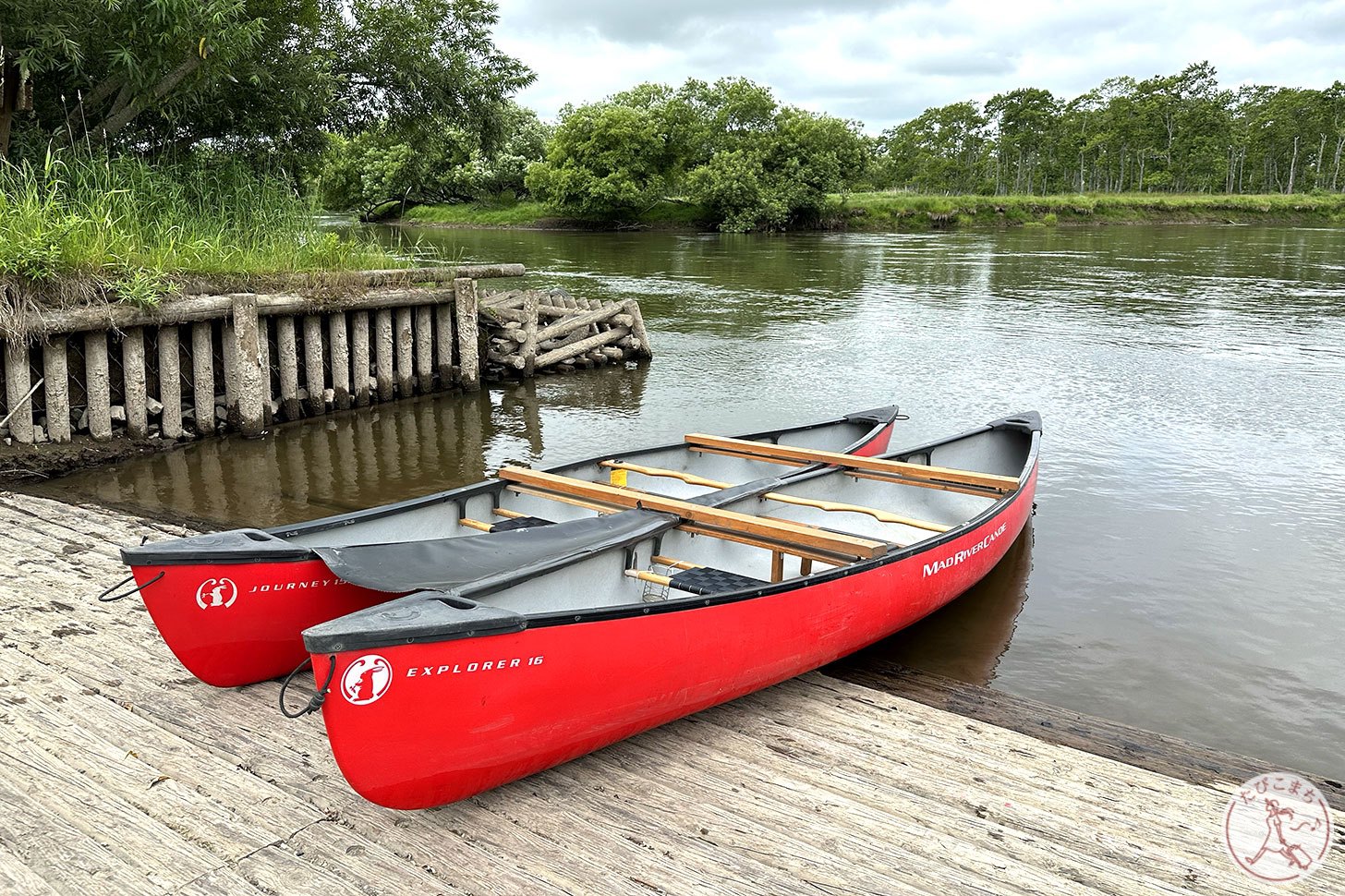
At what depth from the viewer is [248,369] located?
431 inches

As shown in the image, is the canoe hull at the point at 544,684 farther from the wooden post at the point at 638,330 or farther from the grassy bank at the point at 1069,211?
the grassy bank at the point at 1069,211

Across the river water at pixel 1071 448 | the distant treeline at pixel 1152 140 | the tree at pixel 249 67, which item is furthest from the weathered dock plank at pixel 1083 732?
the distant treeline at pixel 1152 140

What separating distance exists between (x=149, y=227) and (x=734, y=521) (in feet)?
29.3

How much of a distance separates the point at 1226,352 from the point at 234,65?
17022 mm

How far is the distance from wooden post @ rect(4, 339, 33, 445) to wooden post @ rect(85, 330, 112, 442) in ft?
1.68

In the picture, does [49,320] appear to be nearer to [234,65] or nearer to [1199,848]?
[234,65]

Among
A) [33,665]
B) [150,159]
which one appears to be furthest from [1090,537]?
[150,159]

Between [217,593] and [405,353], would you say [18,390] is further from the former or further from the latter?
[217,593]

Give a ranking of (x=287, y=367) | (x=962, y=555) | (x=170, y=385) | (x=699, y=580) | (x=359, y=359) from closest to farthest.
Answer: (x=699, y=580) < (x=962, y=555) < (x=170, y=385) < (x=287, y=367) < (x=359, y=359)

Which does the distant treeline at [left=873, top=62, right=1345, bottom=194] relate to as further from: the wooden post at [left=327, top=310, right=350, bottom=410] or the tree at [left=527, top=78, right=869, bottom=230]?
the wooden post at [left=327, top=310, right=350, bottom=410]

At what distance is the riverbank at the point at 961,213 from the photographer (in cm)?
6178

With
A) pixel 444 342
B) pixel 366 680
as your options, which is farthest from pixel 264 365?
pixel 366 680

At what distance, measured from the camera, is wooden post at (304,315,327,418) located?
11.7 meters

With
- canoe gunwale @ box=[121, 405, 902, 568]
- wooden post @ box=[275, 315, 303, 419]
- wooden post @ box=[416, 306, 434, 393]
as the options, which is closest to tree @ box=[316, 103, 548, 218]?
wooden post @ box=[416, 306, 434, 393]
